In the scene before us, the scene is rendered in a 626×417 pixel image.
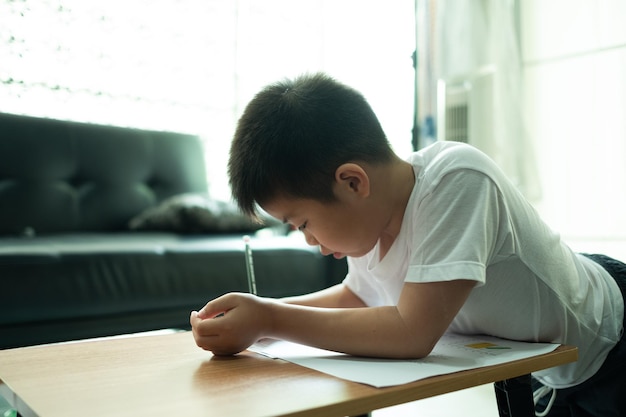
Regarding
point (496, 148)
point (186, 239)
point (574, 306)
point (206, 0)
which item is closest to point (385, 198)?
point (574, 306)

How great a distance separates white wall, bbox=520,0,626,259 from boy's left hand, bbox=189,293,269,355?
1.90 metres

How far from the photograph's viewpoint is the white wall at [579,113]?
7.12 ft

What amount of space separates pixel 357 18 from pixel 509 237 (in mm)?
2748

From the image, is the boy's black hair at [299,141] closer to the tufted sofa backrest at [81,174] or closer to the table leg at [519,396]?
the table leg at [519,396]

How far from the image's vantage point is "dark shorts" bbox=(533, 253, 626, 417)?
830mm

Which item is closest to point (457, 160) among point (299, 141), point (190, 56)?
point (299, 141)

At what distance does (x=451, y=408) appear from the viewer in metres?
1.38

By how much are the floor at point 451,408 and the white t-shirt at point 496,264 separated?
49 centimetres

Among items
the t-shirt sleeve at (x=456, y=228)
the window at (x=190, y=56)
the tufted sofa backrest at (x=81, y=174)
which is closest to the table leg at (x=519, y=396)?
the t-shirt sleeve at (x=456, y=228)

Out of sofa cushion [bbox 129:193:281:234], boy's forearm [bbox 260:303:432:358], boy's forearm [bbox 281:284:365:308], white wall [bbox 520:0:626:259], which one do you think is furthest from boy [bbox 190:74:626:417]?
white wall [bbox 520:0:626:259]

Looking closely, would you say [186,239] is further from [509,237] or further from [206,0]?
[206,0]

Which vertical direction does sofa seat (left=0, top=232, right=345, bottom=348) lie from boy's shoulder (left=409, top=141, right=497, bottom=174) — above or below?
below

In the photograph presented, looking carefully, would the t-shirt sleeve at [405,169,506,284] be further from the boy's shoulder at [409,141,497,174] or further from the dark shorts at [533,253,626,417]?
the dark shorts at [533,253,626,417]

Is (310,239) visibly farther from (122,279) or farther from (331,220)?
(122,279)
